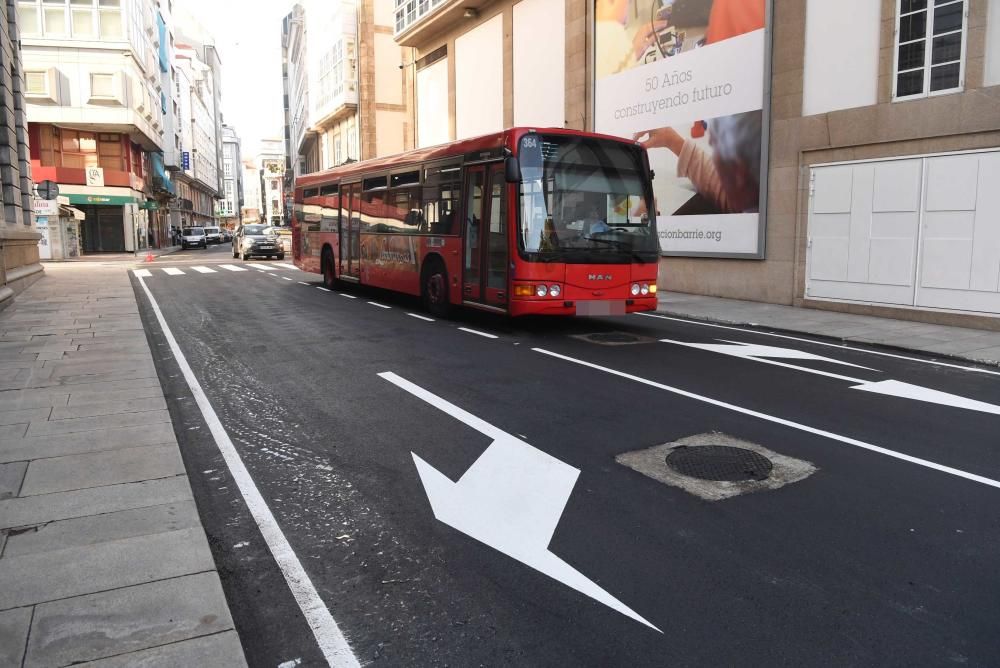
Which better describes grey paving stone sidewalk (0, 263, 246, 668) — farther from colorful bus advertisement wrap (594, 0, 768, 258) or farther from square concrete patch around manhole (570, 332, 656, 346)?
colorful bus advertisement wrap (594, 0, 768, 258)

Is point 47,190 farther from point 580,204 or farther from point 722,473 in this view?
point 722,473

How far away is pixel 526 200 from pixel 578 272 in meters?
1.29

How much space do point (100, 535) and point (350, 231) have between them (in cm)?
1414

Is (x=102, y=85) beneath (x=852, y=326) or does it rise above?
above

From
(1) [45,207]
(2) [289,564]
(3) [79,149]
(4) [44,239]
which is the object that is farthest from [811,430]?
(3) [79,149]

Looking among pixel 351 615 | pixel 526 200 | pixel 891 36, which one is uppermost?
pixel 891 36

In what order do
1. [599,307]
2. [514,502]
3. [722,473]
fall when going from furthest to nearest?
[599,307] < [722,473] < [514,502]

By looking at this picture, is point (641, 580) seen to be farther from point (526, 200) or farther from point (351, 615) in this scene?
point (526, 200)

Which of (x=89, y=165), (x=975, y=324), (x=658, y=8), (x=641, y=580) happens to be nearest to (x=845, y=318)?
(x=975, y=324)

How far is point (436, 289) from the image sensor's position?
13.4 metres

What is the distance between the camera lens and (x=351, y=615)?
3297 mm

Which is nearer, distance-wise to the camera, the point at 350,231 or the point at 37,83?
the point at 350,231

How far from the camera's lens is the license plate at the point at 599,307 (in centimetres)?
1101

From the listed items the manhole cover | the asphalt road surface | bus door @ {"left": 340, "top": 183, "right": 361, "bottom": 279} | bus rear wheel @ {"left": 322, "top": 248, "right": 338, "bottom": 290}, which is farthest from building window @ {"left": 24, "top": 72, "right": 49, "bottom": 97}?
the manhole cover
